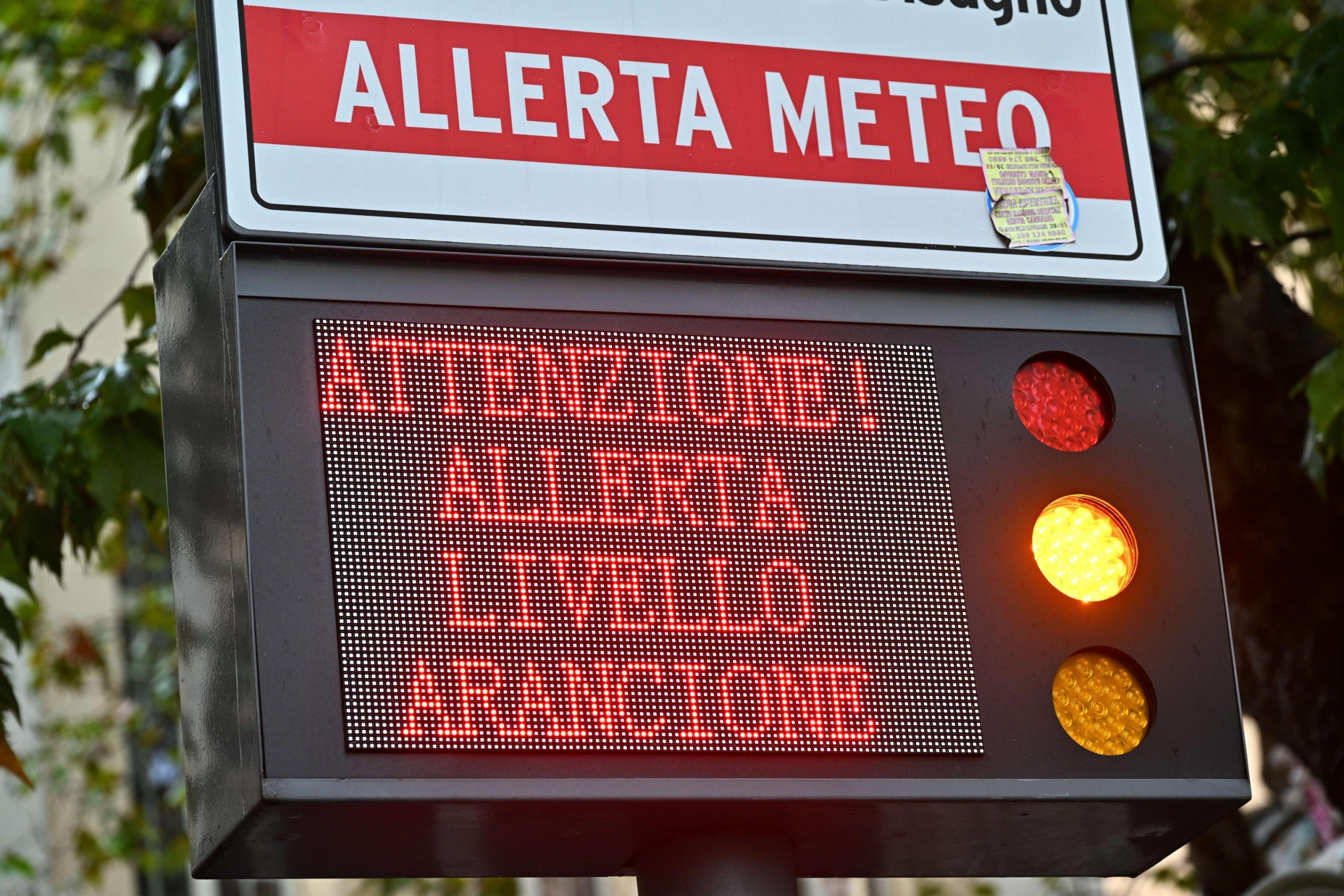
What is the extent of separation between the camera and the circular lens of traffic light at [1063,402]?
3.16 m

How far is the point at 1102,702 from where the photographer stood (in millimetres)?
3002

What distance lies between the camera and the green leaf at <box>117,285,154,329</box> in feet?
16.6

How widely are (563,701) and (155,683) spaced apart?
8.52 m

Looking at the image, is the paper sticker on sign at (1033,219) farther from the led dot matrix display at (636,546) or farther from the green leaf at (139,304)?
the green leaf at (139,304)

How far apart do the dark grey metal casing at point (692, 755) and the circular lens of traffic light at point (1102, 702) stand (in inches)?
1.0

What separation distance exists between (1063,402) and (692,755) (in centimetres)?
98

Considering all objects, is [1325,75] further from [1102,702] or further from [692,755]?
[692,755]

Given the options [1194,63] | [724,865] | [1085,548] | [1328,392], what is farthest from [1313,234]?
[724,865]

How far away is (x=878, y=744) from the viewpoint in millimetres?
2811

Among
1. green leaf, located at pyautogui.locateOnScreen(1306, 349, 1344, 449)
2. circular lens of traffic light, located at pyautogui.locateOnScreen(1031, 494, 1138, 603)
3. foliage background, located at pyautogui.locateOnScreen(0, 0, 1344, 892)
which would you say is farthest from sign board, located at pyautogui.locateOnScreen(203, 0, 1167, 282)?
green leaf, located at pyautogui.locateOnScreen(1306, 349, 1344, 449)

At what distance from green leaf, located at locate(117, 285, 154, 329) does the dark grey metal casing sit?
1990 mm

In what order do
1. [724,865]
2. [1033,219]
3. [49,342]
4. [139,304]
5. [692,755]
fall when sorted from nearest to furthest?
[692,755], [724,865], [1033,219], [49,342], [139,304]

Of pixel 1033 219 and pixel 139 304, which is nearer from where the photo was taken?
pixel 1033 219

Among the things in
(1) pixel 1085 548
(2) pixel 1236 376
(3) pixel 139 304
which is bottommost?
(1) pixel 1085 548
